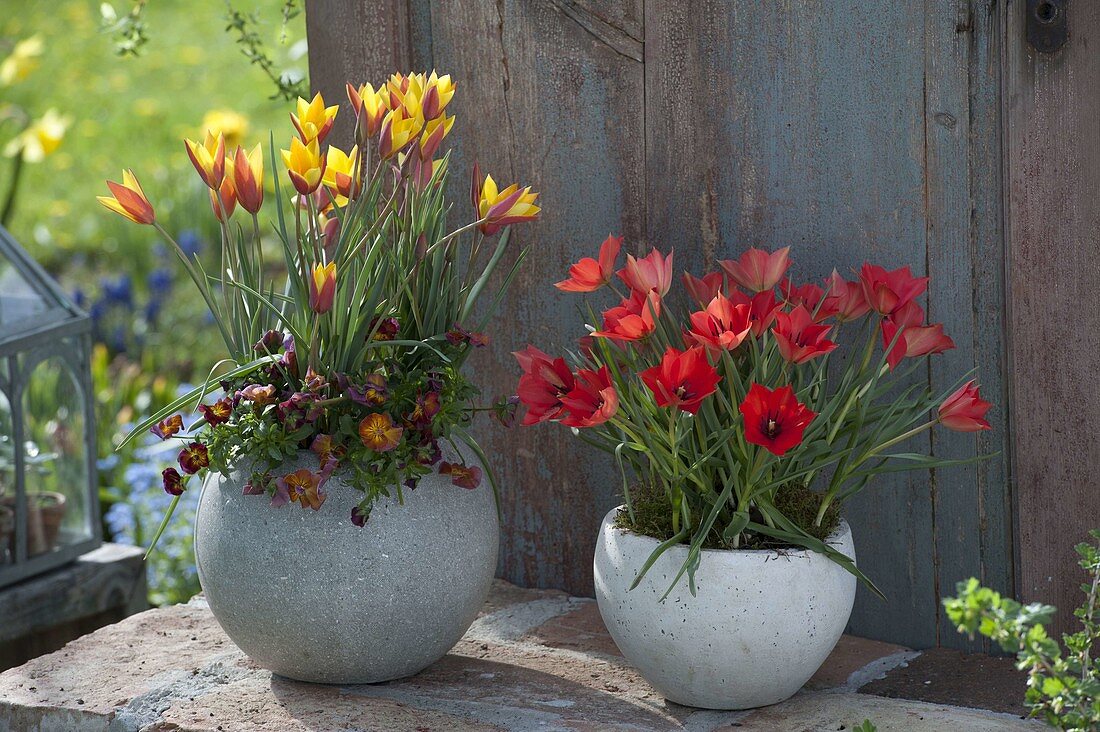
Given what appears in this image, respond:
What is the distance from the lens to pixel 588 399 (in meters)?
1.62

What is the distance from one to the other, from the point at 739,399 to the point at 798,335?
138 mm

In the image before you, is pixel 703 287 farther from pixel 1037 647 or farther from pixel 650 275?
pixel 1037 647

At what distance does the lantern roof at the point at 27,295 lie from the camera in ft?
8.85

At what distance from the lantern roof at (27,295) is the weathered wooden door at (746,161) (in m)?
A: 0.87

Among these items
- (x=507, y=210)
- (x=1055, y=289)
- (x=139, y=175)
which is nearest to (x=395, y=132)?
(x=507, y=210)

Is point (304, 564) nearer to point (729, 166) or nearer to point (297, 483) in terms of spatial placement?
point (297, 483)

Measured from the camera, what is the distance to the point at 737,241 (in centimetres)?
199

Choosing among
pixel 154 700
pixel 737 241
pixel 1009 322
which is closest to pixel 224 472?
pixel 154 700

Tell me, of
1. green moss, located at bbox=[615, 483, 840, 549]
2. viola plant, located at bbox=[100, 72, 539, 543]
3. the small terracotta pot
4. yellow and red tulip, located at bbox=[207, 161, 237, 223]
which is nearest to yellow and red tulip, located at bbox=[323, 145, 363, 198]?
viola plant, located at bbox=[100, 72, 539, 543]

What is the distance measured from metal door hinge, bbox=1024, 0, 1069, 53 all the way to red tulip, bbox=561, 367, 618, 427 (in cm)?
74

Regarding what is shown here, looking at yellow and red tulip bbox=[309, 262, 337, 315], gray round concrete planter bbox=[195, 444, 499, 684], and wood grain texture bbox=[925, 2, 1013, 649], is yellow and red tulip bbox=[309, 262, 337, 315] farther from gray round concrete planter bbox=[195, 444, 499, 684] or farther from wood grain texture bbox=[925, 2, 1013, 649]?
wood grain texture bbox=[925, 2, 1013, 649]

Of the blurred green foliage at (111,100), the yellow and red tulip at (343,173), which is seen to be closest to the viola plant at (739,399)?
the yellow and red tulip at (343,173)

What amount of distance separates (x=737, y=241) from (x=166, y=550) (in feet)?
6.41

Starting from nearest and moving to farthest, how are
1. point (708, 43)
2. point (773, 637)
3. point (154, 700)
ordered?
point (773, 637), point (154, 700), point (708, 43)
